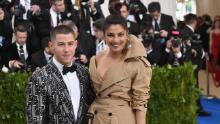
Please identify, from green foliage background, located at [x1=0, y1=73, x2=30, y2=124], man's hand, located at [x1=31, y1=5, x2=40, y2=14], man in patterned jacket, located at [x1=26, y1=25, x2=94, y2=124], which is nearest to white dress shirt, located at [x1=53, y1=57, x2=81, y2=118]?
man in patterned jacket, located at [x1=26, y1=25, x2=94, y2=124]

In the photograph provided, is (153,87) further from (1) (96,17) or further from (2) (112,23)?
(2) (112,23)

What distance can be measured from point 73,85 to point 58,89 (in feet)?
0.36

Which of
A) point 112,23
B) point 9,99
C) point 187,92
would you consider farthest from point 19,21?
point 112,23

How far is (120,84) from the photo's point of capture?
3.08 m

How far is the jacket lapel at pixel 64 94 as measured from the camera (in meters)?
2.84

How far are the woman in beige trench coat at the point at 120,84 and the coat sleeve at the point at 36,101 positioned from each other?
370 mm

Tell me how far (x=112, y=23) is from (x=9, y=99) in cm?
232

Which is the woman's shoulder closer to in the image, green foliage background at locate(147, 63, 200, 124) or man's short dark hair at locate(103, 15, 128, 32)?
man's short dark hair at locate(103, 15, 128, 32)

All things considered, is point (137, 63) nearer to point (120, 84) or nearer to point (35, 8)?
point (120, 84)

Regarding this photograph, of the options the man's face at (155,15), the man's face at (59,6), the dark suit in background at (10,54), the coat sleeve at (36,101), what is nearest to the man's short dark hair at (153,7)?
the man's face at (155,15)

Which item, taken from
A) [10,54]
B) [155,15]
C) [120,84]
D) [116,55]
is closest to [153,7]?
[155,15]

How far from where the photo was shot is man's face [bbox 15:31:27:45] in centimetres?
632

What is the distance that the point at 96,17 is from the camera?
7.43 meters

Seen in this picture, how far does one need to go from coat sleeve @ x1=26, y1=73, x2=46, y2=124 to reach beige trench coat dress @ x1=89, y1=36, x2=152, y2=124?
374 millimetres
